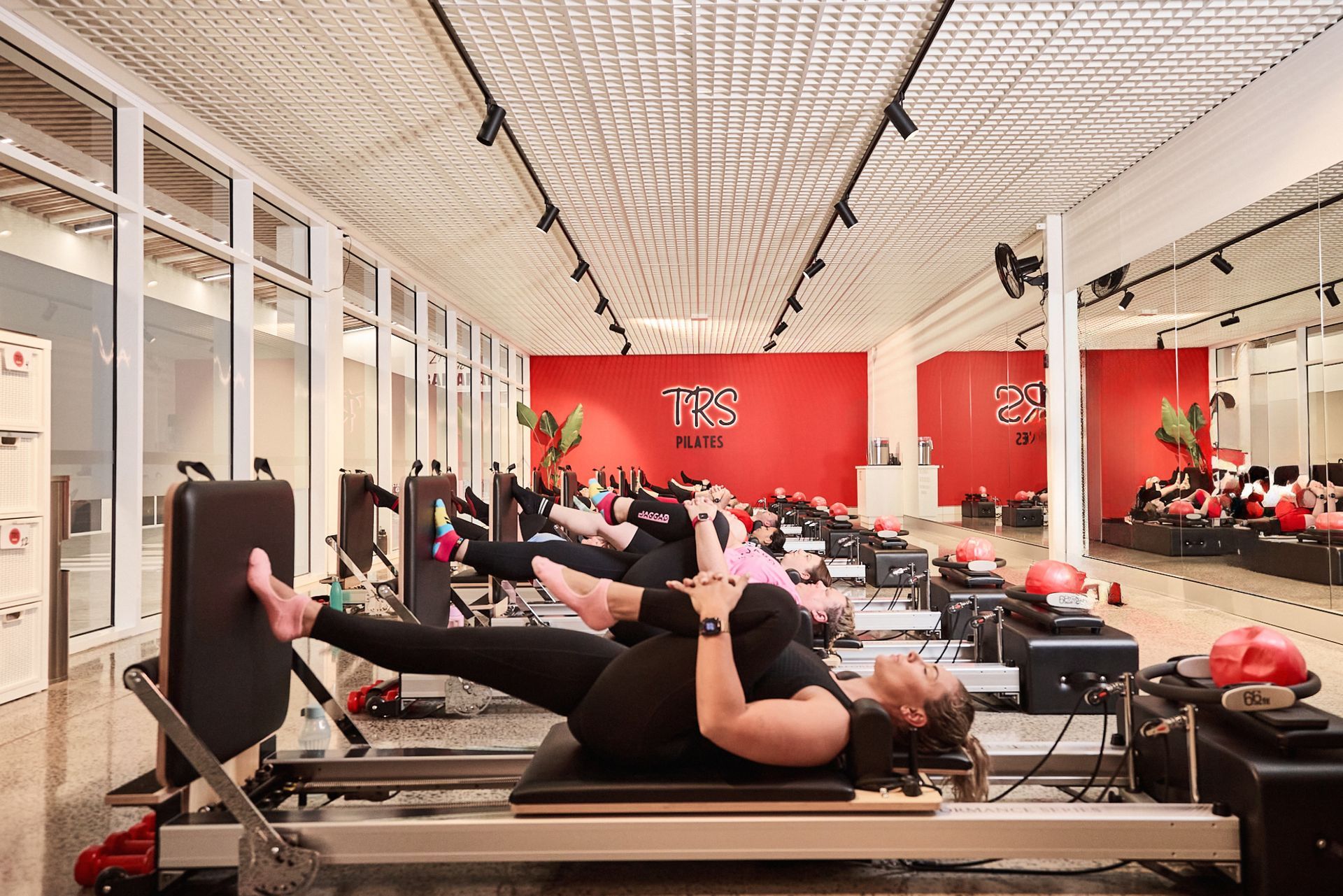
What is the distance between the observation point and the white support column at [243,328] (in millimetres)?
5961

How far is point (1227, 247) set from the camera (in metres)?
5.25

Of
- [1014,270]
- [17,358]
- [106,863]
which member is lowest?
[106,863]

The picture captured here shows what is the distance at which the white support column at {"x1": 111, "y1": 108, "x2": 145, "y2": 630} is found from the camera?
4730 mm

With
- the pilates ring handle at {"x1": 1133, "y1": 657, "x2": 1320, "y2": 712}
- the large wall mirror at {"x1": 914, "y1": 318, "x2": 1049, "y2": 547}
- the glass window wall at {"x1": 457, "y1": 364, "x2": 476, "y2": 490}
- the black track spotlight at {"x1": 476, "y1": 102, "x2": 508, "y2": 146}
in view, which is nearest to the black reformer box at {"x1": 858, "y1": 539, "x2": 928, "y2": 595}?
the large wall mirror at {"x1": 914, "y1": 318, "x2": 1049, "y2": 547}

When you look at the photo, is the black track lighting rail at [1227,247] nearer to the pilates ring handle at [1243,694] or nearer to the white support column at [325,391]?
the pilates ring handle at [1243,694]

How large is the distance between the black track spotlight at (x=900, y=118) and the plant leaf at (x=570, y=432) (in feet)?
28.4

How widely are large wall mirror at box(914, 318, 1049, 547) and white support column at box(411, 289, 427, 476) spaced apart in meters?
6.03

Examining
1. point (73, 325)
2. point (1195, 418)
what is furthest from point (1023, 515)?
point (73, 325)

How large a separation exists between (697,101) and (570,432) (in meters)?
8.48

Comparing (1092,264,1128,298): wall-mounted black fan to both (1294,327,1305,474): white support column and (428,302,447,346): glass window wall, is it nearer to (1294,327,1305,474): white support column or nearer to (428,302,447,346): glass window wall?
(1294,327,1305,474): white support column

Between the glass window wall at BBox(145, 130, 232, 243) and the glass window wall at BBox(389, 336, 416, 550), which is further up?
the glass window wall at BBox(145, 130, 232, 243)

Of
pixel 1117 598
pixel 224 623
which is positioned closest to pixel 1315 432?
pixel 1117 598

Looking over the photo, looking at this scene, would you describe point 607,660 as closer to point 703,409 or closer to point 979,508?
point 979,508

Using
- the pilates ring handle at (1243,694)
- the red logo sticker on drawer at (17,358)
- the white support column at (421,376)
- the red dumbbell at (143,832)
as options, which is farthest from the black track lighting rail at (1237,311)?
the white support column at (421,376)
